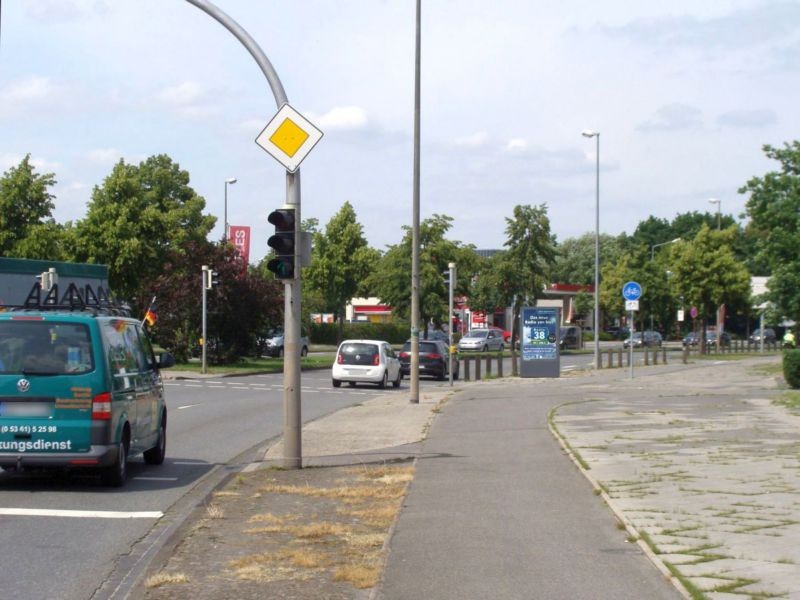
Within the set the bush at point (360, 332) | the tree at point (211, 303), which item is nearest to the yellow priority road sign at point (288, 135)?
the tree at point (211, 303)

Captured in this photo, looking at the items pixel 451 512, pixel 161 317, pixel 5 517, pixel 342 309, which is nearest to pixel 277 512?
pixel 451 512

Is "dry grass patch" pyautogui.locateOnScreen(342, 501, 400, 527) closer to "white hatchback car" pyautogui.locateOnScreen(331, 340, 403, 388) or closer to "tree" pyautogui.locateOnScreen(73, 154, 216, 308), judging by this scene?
"white hatchback car" pyautogui.locateOnScreen(331, 340, 403, 388)

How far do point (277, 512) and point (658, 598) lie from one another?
4237 mm

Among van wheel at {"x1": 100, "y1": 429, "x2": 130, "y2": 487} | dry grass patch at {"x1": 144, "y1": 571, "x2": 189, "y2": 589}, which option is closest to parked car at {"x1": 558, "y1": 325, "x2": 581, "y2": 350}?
van wheel at {"x1": 100, "y1": 429, "x2": 130, "y2": 487}

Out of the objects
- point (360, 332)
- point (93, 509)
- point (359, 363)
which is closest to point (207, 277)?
point (359, 363)

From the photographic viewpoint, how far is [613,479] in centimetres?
1153

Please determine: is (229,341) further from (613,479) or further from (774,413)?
(613,479)

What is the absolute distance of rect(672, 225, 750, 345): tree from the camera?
200 feet

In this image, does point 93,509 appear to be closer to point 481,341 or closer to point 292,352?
point 292,352

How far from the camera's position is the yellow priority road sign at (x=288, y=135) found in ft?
41.2

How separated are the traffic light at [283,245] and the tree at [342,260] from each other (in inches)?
2317

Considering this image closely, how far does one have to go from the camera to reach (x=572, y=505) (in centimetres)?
1000

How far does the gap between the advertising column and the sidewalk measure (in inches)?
654

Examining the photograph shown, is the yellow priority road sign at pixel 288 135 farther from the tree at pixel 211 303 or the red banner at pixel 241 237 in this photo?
the red banner at pixel 241 237
